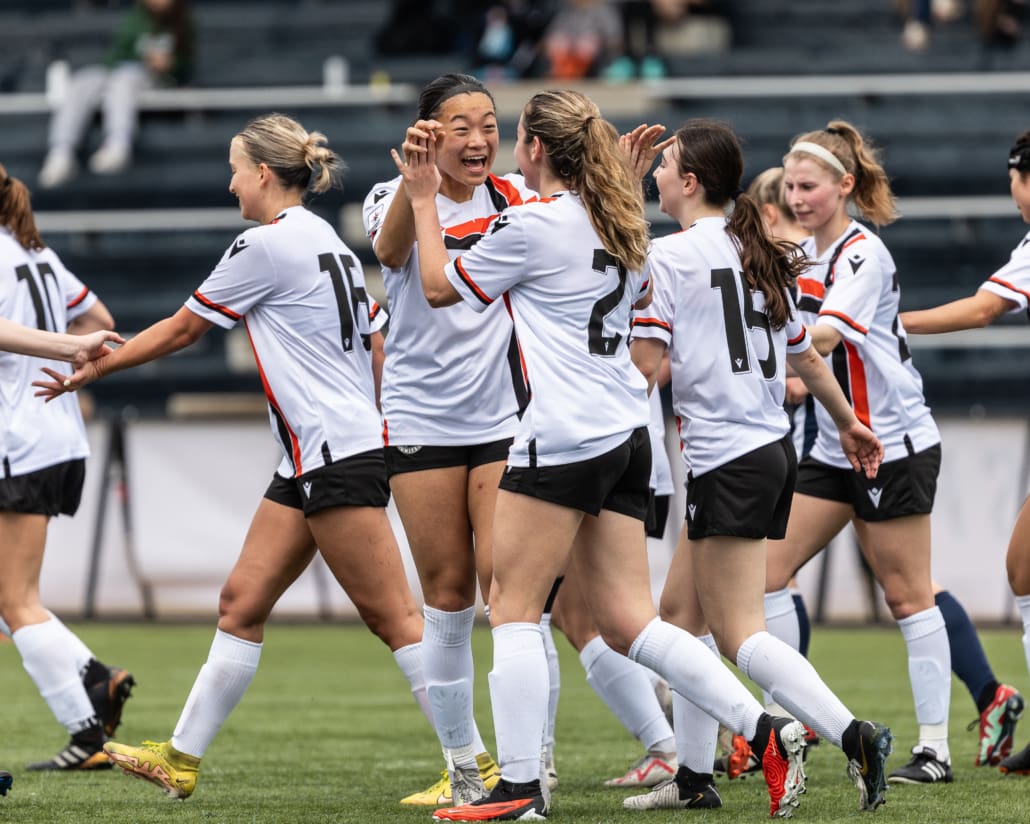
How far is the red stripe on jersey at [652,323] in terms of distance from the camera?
5.07 meters

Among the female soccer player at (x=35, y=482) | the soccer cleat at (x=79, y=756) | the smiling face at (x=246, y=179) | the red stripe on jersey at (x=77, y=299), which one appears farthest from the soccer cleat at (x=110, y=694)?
the smiling face at (x=246, y=179)

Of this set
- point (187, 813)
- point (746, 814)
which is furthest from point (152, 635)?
point (746, 814)

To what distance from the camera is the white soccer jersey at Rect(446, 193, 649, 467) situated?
15.2 feet

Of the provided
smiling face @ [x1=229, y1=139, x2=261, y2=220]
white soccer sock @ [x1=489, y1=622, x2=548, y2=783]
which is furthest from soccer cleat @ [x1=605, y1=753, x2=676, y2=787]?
smiling face @ [x1=229, y1=139, x2=261, y2=220]

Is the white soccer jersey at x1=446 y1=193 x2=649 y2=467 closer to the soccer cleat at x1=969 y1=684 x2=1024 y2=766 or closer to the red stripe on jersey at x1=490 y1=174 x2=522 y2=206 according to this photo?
the red stripe on jersey at x1=490 y1=174 x2=522 y2=206

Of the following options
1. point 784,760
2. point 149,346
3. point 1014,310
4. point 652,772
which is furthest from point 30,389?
point 1014,310

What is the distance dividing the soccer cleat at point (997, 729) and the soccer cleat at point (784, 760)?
1823 mm

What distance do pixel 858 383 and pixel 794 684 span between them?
1.42 m

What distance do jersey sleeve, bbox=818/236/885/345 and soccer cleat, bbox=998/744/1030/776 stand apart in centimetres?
155

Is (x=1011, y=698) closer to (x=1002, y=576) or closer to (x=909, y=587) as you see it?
(x=909, y=587)

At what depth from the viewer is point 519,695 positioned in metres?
4.68

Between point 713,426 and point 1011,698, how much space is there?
2071 millimetres

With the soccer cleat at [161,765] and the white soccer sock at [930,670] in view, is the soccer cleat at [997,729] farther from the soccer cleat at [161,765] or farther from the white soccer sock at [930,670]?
the soccer cleat at [161,765]

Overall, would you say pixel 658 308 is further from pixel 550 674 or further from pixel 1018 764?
pixel 1018 764
